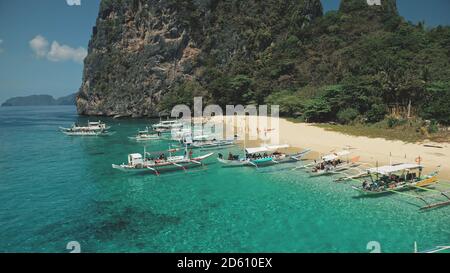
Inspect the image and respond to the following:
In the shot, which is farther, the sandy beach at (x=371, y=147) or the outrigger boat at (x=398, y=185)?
the sandy beach at (x=371, y=147)

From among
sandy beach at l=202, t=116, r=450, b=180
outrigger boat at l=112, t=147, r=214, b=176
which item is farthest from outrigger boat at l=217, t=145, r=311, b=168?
outrigger boat at l=112, t=147, r=214, b=176

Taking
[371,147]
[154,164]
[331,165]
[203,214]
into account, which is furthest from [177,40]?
[203,214]

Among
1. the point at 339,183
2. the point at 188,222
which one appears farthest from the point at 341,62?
the point at 188,222

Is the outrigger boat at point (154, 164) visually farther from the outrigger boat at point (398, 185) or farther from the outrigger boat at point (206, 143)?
the outrigger boat at point (398, 185)

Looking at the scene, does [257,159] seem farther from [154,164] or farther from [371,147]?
[371,147]

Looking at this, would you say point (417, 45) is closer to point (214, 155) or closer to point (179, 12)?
point (214, 155)

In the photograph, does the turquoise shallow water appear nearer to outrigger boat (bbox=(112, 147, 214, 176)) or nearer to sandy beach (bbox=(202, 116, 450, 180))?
outrigger boat (bbox=(112, 147, 214, 176))

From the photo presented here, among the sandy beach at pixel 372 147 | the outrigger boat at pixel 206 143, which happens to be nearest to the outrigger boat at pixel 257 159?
the sandy beach at pixel 372 147
